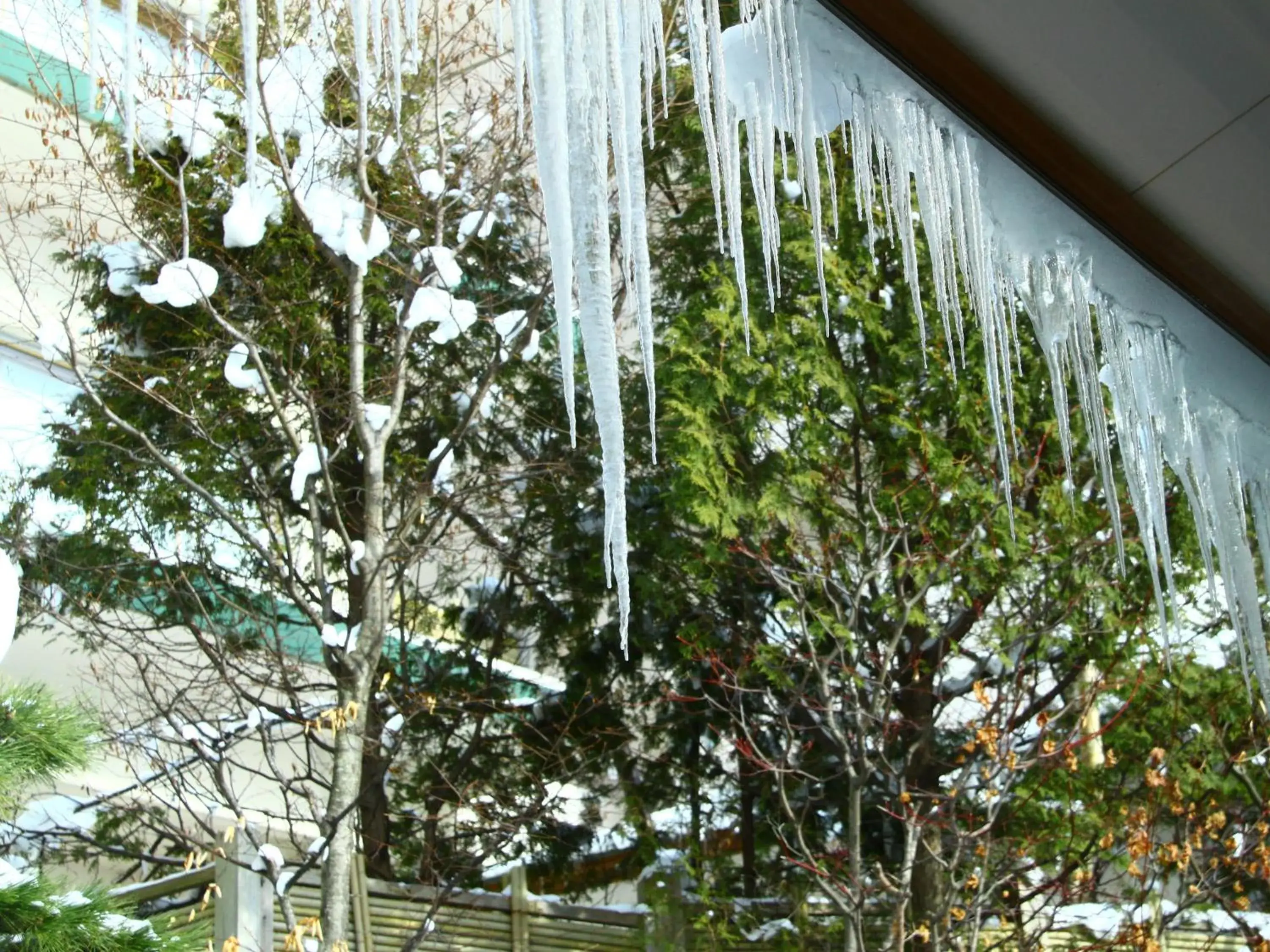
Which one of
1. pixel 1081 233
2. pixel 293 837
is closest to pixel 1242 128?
pixel 1081 233

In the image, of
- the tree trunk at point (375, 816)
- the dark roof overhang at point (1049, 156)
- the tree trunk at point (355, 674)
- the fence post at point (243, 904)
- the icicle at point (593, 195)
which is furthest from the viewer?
the tree trunk at point (375, 816)

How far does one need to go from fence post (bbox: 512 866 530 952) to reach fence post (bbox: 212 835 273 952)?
1.48m

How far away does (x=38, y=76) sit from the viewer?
30.3 ft

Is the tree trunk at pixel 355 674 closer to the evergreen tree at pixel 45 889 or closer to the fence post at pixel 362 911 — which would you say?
the fence post at pixel 362 911

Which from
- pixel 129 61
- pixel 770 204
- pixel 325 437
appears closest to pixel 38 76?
pixel 325 437

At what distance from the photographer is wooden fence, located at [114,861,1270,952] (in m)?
6.85

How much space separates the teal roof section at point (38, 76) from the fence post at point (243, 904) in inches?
190

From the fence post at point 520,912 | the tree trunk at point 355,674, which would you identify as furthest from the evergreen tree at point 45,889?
the fence post at point 520,912

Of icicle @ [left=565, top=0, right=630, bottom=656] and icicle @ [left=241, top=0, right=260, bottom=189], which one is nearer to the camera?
icicle @ [left=241, top=0, right=260, bottom=189]

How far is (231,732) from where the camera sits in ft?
25.2

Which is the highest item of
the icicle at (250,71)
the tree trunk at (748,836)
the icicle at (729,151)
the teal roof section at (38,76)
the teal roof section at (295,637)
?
the teal roof section at (38,76)

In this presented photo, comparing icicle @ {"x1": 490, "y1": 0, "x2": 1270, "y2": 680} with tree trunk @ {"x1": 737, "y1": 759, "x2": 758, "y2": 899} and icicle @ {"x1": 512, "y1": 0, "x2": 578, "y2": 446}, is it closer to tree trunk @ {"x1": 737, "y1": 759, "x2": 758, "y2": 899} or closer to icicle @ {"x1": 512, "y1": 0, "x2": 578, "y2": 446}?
icicle @ {"x1": 512, "y1": 0, "x2": 578, "y2": 446}

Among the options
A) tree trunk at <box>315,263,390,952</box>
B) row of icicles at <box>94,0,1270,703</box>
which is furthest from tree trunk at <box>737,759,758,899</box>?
row of icicles at <box>94,0,1270,703</box>

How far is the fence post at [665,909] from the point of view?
314 inches
